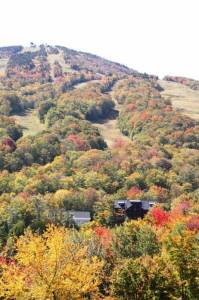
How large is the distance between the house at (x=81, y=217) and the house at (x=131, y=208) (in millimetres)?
9187

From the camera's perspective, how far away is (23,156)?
187375mm

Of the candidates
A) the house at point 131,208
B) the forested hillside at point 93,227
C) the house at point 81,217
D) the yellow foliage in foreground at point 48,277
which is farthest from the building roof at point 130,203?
the yellow foliage in foreground at point 48,277

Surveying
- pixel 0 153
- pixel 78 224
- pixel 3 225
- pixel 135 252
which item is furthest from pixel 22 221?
pixel 0 153

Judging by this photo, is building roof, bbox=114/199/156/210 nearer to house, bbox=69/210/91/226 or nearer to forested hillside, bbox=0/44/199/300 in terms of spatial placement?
forested hillside, bbox=0/44/199/300

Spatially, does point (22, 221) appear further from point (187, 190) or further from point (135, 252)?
point (187, 190)

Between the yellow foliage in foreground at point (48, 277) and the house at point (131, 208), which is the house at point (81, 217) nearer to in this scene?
the house at point (131, 208)

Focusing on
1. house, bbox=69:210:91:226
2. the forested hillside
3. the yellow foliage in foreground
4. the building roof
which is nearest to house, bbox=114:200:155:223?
the building roof

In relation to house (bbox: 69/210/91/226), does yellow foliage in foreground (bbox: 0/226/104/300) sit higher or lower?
higher

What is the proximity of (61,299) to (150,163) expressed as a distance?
464 feet

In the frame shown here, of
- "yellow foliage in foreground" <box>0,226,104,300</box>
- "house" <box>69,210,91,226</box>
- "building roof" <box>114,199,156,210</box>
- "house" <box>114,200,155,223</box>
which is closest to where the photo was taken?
"yellow foliage in foreground" <box>0,226,104,300</box>

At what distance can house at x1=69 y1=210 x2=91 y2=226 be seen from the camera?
128250 millimetres

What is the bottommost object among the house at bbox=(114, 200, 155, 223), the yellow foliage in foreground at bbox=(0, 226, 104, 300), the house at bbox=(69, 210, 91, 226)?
the house at bbox=(114, 200, 155, 223)

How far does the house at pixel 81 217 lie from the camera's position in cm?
12825

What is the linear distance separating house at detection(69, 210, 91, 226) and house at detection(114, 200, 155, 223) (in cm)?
919
